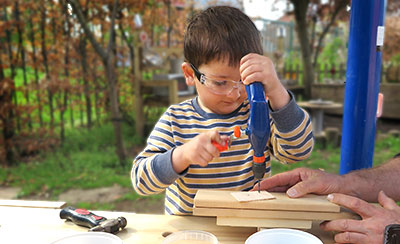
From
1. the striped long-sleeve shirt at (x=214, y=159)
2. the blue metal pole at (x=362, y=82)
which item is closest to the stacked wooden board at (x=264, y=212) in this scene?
the striped long-sleeve shirt at (x=214, y=159)

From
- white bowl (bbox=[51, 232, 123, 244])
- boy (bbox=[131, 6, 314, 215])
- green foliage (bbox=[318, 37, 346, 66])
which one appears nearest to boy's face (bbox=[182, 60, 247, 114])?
boy (bbox=[131, 6, 314, 215])

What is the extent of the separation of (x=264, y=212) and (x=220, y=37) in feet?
2.70

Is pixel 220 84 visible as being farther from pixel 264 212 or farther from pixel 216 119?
pixel 264 212

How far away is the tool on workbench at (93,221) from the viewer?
4.40 feet

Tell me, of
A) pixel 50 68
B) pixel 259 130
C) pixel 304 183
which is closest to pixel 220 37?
pixel 259 130

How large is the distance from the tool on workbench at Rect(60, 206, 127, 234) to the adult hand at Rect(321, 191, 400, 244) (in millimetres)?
768

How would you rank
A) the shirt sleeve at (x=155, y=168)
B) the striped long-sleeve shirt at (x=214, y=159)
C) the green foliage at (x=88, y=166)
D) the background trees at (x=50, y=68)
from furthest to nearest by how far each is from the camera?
1. the background trees at (x=50, y=68)
2. the green foliage at (x=88, y=166)
3. the striped long-sleeve shirt at (x=214, y=159)
4. the shirt sleeve at (x=155, y=168)

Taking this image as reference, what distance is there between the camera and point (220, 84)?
1.62 m

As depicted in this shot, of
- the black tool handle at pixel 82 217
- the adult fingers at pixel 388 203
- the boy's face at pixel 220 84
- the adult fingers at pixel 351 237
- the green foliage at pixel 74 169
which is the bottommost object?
the green foliage at pixel 74 169

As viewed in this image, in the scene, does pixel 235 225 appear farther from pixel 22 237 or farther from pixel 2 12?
pixel 2 12

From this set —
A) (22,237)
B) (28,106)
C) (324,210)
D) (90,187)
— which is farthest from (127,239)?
(28,106)

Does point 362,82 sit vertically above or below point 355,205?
above

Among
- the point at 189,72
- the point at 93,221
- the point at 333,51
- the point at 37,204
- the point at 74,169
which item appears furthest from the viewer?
the point at 333,51

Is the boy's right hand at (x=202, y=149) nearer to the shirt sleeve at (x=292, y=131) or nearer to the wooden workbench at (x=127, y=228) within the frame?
the wooden workbench at (x=127, y=228)
